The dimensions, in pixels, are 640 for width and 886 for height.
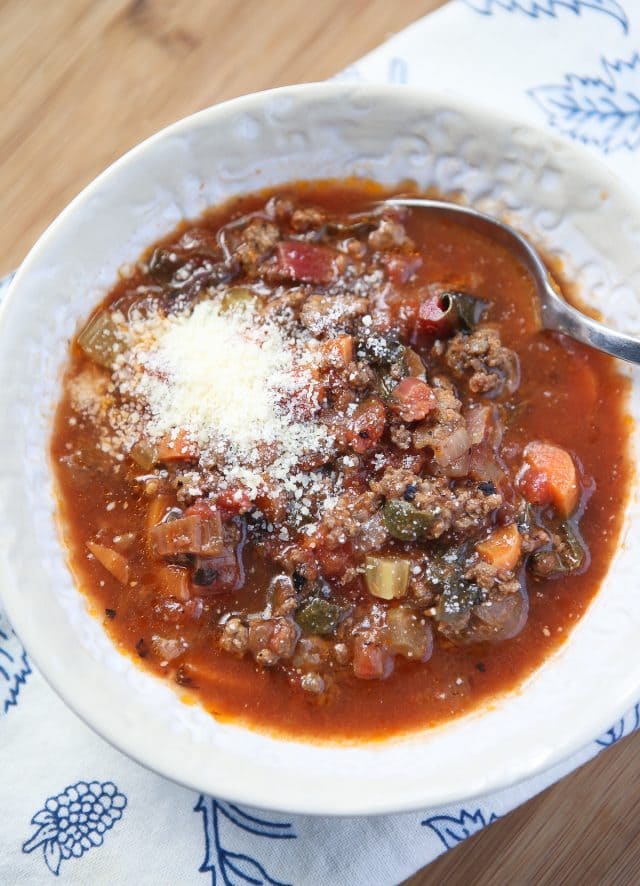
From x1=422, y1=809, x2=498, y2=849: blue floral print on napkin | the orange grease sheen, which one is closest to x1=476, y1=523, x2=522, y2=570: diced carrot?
the orange grease sheen

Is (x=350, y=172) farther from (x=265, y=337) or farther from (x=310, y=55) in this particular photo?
(x=265, y=337)

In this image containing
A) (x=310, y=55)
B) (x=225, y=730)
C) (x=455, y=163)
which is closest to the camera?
(x=225, y=730)

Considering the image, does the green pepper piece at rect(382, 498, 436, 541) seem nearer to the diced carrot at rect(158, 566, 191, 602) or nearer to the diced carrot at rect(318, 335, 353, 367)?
the diced carrot at rect(318, 335, 353, 367)

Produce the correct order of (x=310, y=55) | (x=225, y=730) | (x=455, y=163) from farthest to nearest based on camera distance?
(x=310, y=55) → (x=455, y=163) → (x=225, y=730)

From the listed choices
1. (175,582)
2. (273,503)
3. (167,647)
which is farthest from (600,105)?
(167,647)

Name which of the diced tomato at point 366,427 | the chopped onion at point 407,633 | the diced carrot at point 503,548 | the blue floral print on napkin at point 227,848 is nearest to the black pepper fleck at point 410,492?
the diced tomato at point 366,427

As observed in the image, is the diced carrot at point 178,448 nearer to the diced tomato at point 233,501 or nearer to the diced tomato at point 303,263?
the diced tomato at point 233,501

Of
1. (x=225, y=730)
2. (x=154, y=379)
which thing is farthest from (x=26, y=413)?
(x=225, y=730)
